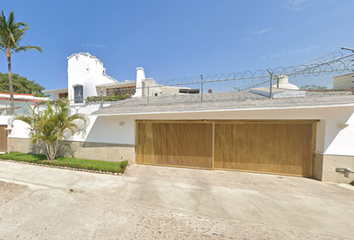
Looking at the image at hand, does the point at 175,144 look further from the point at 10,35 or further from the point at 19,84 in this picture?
the point at 19,84

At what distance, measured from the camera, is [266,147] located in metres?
5.91

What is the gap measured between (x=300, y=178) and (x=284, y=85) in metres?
4.84

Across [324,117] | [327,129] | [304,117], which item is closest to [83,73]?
[304,117]

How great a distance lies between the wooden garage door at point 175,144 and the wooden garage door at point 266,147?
0.58 meters

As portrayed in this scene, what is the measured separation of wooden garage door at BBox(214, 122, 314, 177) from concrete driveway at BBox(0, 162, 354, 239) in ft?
1.88

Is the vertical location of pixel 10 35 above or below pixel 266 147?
above

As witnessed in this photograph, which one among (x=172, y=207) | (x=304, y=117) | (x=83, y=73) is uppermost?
(x=83, y=73)

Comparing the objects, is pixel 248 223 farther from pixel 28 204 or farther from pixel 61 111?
pixel 61 111

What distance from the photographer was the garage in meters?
5.66

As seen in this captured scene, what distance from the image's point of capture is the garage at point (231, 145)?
5.66 metres

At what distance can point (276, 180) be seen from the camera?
536cm

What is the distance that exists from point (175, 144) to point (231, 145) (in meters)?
2.74

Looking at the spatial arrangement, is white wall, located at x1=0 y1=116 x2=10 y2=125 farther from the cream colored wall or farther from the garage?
the cream colored wall

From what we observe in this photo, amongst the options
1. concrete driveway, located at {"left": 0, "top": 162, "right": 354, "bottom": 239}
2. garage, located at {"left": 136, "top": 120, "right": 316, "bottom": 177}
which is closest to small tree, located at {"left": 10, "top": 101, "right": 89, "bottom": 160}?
concrete driveway, located at {"left": 0, "top": 162, "right": 354, "bottom": 239}
